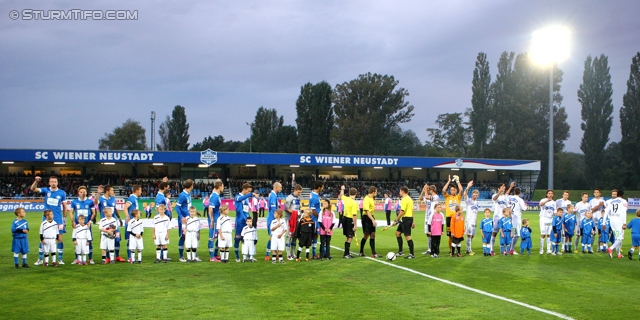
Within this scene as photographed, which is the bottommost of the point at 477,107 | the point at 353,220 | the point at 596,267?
the point at 596,267

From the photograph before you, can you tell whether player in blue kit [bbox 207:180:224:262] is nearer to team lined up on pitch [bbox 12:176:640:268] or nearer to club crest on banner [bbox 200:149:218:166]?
team lined up on pitch [bbox 12:176:640:268]

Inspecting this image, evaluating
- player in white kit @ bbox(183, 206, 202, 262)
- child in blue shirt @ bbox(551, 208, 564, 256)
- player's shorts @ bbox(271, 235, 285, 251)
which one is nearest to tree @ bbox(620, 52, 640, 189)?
child in blue shirt @ bbox(551, 208, 564, 256)

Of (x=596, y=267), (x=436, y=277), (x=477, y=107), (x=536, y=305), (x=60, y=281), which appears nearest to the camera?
(x=536, y=305)

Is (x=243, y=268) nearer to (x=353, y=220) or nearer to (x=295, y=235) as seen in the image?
(x=295, y=235)

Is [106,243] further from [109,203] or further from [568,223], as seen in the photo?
[568,223]

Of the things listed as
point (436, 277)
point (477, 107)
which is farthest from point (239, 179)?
point (436, 277)

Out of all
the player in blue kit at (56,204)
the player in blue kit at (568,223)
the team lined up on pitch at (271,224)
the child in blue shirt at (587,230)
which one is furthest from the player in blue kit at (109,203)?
the child in blue shirt at (587,230)

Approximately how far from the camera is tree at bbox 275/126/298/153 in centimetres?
8400

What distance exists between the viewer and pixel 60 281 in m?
10.6

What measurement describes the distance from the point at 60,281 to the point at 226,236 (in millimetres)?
4099

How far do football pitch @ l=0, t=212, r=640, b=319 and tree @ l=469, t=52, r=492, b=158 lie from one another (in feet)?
187

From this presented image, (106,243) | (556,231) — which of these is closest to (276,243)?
(106,243)

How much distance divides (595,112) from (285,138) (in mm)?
45846

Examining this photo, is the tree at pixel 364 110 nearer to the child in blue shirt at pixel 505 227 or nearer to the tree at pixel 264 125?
the tree at pixel 264 125
